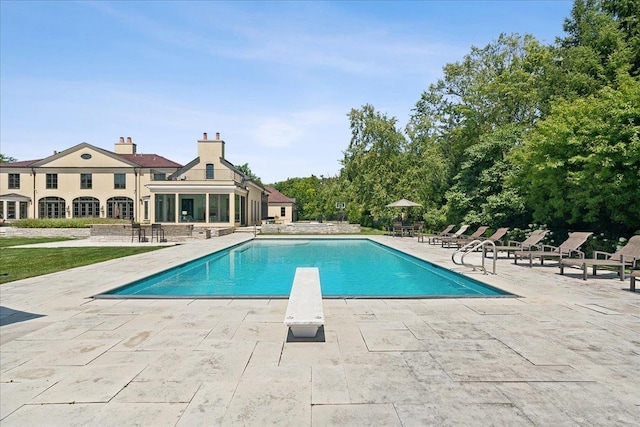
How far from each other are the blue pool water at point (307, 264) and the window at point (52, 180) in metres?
27.6

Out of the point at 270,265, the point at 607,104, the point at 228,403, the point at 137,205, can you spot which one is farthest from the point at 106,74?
the point at 137,205

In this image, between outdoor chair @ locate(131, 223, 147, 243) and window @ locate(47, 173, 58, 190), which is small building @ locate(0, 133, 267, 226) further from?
outdoor chair @ locate(131, 223, 147, 243)

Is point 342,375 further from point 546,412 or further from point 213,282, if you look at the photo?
point 213,282

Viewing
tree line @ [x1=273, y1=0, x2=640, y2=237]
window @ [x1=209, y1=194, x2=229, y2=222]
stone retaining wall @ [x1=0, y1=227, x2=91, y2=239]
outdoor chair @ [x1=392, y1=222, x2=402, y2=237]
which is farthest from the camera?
window @ [x1=209, y1=194, x2=229, y2=222]

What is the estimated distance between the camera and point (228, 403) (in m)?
2.86

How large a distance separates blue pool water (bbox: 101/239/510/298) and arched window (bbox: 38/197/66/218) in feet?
88.5

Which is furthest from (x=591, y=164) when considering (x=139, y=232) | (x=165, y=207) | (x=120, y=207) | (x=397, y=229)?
(x=120, y=207)

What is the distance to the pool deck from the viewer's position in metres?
2.73

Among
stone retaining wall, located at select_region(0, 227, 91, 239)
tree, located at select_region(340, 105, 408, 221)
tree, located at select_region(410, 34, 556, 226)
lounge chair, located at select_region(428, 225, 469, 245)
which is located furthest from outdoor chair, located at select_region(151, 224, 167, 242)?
tree, located at select_region(340, 105, 408, 221)

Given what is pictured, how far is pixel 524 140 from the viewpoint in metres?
17.2

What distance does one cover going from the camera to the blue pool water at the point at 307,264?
8469 mm

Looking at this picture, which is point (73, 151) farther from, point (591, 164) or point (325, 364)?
point (325, 364)

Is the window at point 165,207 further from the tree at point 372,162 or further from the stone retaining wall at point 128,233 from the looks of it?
the tree at point 372,162

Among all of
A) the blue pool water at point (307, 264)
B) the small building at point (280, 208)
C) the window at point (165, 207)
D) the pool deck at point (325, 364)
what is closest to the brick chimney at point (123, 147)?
the window at point (165, 207)
